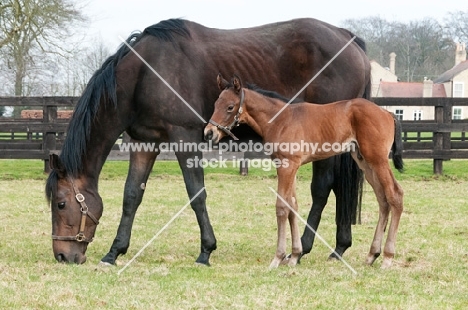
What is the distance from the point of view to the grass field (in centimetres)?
425

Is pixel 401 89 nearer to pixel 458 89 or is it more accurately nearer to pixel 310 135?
pixel 458 89

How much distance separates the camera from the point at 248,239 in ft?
24.3

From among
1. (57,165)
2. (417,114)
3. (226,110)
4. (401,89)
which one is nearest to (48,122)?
(57,165)

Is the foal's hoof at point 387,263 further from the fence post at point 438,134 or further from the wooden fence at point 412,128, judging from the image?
the fence post at point 438,134

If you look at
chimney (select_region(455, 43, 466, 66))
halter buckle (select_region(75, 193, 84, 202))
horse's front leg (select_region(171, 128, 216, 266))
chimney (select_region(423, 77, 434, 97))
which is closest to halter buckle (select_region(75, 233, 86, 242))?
halter buckle (select_region(75, 193, 84, 202))

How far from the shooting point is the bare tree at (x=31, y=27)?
70.1ft

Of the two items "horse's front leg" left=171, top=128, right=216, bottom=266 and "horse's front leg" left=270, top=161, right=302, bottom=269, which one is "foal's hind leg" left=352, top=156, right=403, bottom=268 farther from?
"horse's front leg" left=171, top=128, right=216, bottom=266

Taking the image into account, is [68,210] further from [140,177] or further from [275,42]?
[275,42]

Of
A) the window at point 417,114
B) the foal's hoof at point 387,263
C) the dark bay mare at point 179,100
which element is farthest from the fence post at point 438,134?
the window at point 417,114

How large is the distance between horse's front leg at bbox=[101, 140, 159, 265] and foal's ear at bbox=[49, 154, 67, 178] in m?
0.69

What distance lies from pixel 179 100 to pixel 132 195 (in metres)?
→ 1.08

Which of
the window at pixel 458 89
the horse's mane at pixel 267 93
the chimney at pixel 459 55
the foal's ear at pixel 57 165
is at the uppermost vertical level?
the chimney at pixel 459 55

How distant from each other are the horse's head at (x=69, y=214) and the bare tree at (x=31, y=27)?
55.2ft

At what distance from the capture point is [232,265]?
5754mm
